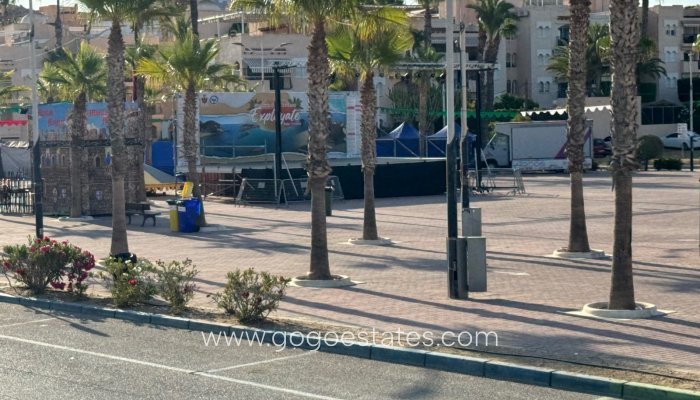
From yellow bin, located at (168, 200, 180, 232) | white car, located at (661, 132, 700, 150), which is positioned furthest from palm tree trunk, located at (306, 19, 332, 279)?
white car, located at (661, 132, 700, 150)

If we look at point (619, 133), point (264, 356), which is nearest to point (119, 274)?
point (264, 356)

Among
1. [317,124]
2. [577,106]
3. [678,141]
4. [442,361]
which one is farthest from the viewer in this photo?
[678,141]

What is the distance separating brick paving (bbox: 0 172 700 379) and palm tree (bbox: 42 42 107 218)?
1.54 meters

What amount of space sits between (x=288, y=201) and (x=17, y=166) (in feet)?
75.9

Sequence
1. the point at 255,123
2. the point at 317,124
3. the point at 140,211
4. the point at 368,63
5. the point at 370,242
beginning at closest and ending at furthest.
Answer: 1. the point at 317,124
2. the point at 370,242
3. the point at 368,63
4. the point at 140,211
5. the point at 255,123

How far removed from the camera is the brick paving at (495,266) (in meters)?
13.3

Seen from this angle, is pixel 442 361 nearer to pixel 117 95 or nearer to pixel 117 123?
pixel 117 123

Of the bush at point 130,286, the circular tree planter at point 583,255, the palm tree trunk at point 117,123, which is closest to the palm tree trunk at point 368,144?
the circular tree planter at point 583,255

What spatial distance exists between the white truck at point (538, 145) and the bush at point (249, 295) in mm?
42217

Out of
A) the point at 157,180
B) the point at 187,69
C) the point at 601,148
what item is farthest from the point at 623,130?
the point at 601,148

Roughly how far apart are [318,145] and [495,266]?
15.7 ft

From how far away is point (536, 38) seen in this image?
265ft

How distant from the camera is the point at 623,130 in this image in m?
14.6

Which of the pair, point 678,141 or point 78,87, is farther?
point 678,141
